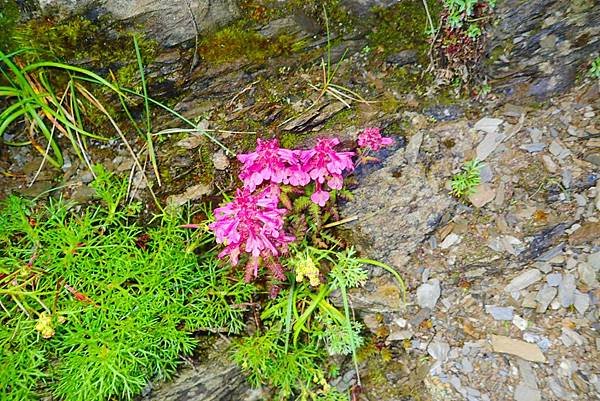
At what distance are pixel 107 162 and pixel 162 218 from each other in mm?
522

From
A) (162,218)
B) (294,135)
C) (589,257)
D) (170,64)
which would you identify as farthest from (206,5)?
(589,257)

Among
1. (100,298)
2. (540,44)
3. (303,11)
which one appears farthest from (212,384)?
(540,44)

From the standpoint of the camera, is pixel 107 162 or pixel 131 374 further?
pixel 107 162

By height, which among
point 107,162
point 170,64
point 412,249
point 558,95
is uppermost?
point 170,64

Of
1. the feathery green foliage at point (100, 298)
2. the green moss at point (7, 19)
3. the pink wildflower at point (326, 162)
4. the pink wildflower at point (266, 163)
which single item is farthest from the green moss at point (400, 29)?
the green moss at point (7, 19)

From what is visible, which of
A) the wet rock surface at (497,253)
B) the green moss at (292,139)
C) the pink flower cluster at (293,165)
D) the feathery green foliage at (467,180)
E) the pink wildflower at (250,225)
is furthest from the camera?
the green moss at (292,139)

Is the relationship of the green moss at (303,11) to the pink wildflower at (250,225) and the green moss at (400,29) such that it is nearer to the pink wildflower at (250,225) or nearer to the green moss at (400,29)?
the green moss at (400,29)

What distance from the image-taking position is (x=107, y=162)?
3406mm

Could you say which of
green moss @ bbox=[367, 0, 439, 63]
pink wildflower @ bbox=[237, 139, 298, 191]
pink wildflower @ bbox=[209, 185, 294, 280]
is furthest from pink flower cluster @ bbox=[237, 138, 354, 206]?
green moss @ bbox=[367, 0, 439, 63]

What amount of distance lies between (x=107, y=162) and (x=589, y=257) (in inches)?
118

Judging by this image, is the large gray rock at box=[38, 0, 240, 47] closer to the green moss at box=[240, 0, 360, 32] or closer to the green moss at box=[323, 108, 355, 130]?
the green moss at box=[240, 0, 360, 32]

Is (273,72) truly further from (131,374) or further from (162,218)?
(131,374)

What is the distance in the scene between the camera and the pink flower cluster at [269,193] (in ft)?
9.37

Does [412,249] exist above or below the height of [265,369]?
above
